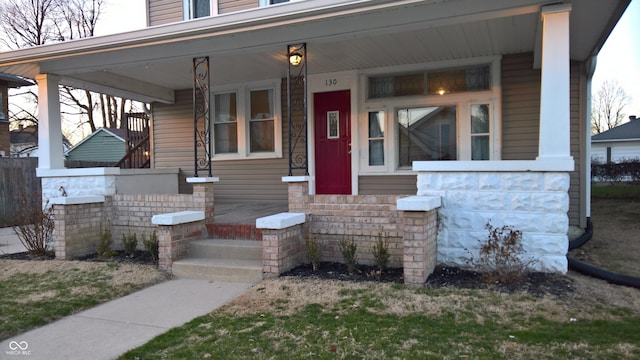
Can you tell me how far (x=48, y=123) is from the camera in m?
7.39

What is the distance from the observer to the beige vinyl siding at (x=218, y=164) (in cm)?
864

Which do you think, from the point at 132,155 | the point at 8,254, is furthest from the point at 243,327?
the point at 132,155

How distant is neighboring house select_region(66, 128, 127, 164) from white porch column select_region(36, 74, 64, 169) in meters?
16.5

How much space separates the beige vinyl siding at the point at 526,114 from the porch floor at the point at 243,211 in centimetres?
399

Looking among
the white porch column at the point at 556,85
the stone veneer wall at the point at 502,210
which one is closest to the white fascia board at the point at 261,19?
the white porch column at the point at 556,85

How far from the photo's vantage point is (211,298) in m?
4.54

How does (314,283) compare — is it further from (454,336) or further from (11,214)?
(11,214)

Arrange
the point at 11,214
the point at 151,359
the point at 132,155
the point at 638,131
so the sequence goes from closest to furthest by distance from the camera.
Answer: the point at 151,359, the point at 132,155, the point at 11,214, the point at 638,131

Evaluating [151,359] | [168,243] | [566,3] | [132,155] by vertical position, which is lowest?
[151,359]

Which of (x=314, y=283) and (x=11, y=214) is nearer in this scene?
(x=314, y=283)

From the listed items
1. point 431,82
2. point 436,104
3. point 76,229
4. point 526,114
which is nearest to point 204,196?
point 76,229

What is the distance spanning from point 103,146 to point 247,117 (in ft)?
60.5

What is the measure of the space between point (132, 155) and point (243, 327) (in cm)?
769

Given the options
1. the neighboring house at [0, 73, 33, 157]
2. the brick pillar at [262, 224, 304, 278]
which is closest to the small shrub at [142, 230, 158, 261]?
the brick pillar at [262, 224, 304, 278]
